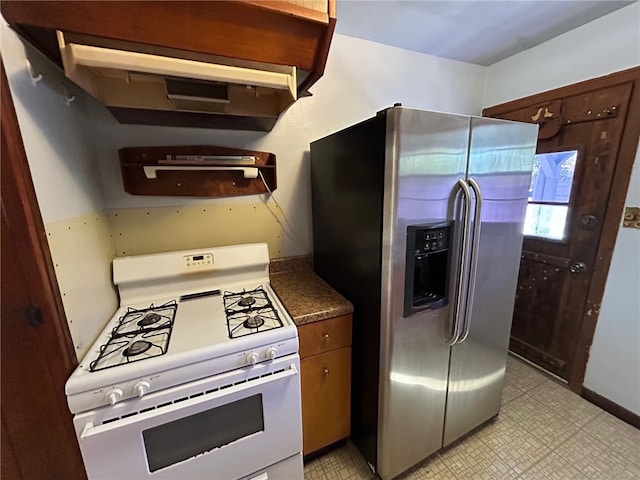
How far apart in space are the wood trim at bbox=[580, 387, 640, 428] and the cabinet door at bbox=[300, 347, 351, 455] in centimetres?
168

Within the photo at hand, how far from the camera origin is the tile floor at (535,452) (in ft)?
4.50

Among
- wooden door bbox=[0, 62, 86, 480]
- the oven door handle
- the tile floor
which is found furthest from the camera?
the tile floor

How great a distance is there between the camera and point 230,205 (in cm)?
161

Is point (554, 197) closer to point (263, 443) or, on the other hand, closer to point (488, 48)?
point (488, 48)

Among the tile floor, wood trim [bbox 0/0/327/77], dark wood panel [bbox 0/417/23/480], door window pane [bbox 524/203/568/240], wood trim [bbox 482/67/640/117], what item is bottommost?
the tile floor

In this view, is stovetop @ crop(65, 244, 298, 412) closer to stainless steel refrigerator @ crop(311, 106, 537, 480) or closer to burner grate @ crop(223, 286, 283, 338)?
burner grate @ crop(223, 286, 283, 338)

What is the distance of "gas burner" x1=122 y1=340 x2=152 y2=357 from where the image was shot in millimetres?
949

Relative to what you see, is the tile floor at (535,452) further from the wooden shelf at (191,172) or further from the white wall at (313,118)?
the wooden shelf at (191,172)

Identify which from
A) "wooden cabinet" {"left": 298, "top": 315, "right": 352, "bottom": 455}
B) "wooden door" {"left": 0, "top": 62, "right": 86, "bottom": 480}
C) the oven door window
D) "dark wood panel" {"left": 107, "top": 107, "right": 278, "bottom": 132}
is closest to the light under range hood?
"dark wood panel" {"left": 107, "top": 107, "right": 278, "bottom": 132}

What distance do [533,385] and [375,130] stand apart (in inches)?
87.3

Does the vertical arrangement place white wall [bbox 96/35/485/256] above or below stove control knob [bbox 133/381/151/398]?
above

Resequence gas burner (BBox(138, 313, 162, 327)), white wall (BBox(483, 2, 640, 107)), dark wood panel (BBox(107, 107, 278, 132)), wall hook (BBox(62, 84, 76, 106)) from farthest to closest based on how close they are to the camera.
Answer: white wall (BBox(483, 2, 640, 107)), dark wood panel (BBox(107, 107, 278, 132)), gas burner (BBox(138, 313, 162, 327)), wall hook (BBox(62, 84, 76, 106))

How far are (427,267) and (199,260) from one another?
119cm

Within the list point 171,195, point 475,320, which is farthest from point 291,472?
point 171,195
